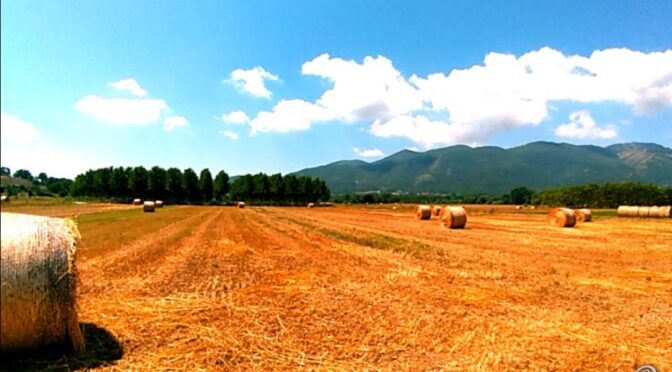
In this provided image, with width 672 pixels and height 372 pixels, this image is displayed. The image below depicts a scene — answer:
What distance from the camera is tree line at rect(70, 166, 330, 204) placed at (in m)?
92.9

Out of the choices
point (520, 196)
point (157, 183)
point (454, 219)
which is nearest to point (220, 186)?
point (157, 183)

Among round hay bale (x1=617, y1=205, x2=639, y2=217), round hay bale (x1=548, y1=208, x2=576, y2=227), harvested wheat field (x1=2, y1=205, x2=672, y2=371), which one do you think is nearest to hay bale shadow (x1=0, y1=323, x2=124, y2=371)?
harvested wheat field (x1=2, y1=205, x2=672, y2=371)

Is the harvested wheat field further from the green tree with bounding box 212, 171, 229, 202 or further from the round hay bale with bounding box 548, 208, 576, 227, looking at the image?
the green tree with bounding box 212, 171, 229, 202

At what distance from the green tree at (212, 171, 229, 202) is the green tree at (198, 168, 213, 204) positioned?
2790mm

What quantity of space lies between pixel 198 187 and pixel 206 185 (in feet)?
8.99

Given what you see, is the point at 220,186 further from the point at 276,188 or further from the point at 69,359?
the point at 69,359

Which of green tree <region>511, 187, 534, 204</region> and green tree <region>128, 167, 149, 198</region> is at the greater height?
green tree <region>128, 167, 149, 198</region>

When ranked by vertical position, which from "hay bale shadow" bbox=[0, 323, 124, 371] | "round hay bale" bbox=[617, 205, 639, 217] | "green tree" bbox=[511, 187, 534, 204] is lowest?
"round hay bale" bbox=[617, 205, 639, 217]

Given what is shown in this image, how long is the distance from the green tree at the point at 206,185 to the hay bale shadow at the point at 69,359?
109 meters

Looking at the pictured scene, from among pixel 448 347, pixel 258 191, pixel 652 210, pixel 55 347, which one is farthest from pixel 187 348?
pixel 258 191

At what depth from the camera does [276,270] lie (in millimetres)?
11367

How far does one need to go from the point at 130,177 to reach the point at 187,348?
335 ft

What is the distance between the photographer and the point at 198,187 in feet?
361

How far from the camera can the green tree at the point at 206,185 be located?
111m
